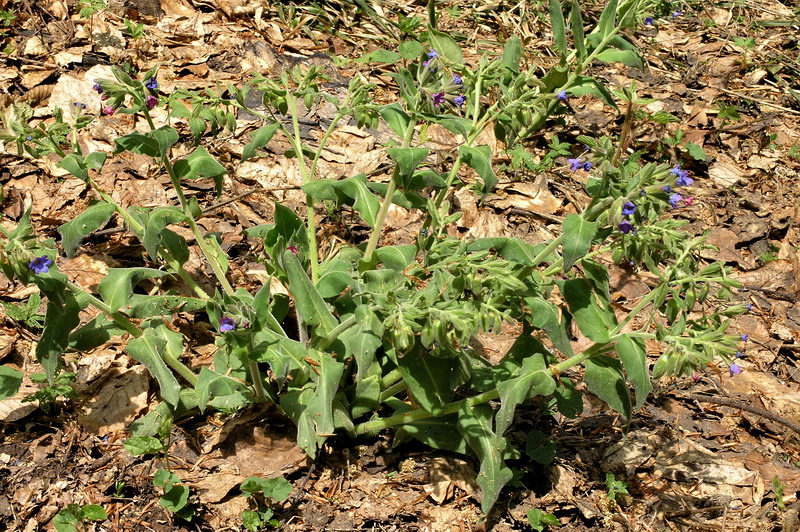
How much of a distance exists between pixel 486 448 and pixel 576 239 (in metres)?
0.98

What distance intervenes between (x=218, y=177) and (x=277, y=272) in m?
0.58

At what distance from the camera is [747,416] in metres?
4.00

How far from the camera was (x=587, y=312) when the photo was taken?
2.88 metres

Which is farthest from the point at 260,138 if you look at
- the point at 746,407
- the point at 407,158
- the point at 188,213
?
the point at 746,407

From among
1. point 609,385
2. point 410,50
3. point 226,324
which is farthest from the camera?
point 410,50

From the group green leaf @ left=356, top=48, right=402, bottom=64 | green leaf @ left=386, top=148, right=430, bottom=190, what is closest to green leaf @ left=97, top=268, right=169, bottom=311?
green leaf @ left=386, top=148, right=430, bottom=190

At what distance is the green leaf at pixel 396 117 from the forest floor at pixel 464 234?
1.26m

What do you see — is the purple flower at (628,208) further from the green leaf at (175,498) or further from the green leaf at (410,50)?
the green leaf at (410,50)

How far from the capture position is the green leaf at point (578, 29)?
294cm

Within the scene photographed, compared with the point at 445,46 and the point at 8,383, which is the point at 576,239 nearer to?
the point at 445,46

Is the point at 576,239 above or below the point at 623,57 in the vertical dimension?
below

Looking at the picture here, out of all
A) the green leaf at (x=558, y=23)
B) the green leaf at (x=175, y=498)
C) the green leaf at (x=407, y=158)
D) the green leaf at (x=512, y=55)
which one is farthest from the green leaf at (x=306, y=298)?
the green leaf at (x=558, y=23)

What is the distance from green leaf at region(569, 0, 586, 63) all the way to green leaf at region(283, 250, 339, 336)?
149 centimetres

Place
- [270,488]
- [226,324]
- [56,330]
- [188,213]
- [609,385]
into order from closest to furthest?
1. [226,324]
2. [609,385]
3. [56,330]
4. [270,488]
5. [188,213]
